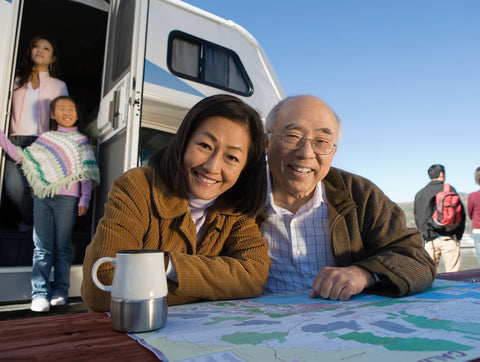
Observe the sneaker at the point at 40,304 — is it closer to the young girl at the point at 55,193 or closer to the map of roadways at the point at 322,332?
the young girl at the point at 55,193

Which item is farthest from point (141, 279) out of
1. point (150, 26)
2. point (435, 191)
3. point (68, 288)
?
point (435, 191)

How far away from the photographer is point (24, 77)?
3.09m

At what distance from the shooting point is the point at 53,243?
253 centimetres

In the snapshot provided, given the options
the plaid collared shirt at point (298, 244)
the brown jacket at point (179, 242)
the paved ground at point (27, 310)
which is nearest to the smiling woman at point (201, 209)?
the brown jacket at point (179, 242)

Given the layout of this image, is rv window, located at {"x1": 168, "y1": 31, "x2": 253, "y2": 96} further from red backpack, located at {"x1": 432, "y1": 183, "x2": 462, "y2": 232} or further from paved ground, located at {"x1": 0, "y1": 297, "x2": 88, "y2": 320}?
red backpack, located at {"x1": 432, "y1": 183, "x2": 462, "y2": 232}

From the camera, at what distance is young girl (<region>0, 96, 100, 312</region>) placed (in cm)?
242

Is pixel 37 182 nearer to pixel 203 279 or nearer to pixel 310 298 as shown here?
pixel 203 279

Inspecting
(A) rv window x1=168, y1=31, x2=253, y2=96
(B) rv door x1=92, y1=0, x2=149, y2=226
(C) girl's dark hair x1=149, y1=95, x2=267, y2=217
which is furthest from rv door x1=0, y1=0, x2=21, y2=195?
(C) girl's dark hair x1=149, y1=95, x2=267, y2=217

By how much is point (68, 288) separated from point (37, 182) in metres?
0.81

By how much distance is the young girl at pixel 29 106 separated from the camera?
2.76 m

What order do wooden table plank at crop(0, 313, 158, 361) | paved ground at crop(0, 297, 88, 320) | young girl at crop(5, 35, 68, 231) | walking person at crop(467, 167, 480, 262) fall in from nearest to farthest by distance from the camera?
1. wooden table plank at crop(0, 313, 158, 361)
2. paved ground at crop(0, 297, 88, 320)
3. young girl at crop(5, 35, 68, 231)
4. walking person at crop(467, 167, 480, 262)

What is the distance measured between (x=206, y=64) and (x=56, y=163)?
5.69ft

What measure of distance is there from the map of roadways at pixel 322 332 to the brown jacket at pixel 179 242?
0.28ft

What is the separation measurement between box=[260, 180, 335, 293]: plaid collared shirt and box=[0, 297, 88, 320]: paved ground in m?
1.68
